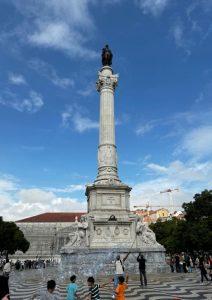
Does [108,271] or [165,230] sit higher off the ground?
[165,230]

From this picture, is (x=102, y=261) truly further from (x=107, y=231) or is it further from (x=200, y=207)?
(x=200, y=207)

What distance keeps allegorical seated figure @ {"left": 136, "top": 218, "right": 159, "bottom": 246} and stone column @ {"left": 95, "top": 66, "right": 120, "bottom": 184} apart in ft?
14.2

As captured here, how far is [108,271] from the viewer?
22.6 meters

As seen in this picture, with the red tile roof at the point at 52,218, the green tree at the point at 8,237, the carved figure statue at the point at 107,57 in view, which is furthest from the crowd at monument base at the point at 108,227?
the red tile roof at the point at 52,218

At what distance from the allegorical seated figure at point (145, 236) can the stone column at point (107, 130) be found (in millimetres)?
4327

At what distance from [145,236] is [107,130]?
9.69 m

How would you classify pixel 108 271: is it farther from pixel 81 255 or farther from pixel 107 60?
pixel 107 60

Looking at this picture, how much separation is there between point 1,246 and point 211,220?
35373 mm

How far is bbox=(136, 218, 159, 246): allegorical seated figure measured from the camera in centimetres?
2595

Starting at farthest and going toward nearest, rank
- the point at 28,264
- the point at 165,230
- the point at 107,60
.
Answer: the point at 165,230, the point at 28,264, the point at 107,60

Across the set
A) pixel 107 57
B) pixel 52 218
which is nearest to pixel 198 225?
pixel 107 57

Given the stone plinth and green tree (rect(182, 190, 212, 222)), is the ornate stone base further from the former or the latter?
green tree (rect(182, 190, 212, 222))

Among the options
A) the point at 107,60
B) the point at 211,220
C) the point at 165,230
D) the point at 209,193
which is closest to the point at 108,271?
the point at 107,60

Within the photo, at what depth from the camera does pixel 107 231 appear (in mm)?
25953
